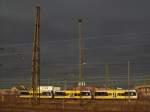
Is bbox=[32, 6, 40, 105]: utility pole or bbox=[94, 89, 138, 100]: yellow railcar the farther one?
bbox=[94, 89, 138, 100]: yellow railcar

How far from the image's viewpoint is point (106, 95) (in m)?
75.1

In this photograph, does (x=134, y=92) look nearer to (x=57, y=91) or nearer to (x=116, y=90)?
(x=116, y=90)

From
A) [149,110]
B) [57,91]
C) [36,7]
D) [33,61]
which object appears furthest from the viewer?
[57,91]

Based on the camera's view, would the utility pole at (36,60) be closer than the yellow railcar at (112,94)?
Yes

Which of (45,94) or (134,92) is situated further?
(45,94)

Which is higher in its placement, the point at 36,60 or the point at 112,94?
the point at 36,60

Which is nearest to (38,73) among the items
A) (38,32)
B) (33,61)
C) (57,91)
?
(33,61)

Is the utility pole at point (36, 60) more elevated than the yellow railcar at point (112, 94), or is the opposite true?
the utility pole at point (36, 60)

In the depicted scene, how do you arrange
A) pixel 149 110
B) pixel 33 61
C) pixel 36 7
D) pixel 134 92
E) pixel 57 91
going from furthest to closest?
pixel 57 91 → pixel 134 92 → pixel 36 7 → pixel 33 61 → pixel 149 110

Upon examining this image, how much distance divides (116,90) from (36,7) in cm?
3790

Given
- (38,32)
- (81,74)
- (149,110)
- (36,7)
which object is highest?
(36,7)

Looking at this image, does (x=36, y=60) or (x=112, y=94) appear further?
(x=112, y=94)

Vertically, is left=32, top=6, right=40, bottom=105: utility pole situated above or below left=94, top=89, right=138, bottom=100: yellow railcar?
above

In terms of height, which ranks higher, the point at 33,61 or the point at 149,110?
the point at 33,61
